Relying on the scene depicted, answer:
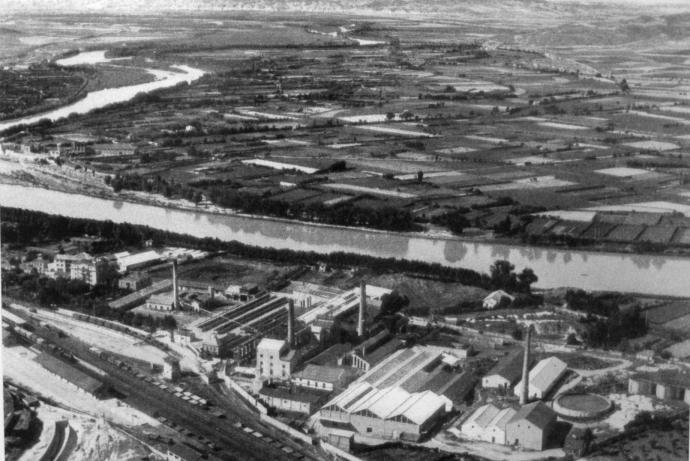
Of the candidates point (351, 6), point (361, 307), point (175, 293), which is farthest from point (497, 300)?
point (351, 6)

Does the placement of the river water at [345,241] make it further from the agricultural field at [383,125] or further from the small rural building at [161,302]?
the small rural building at [161,302]

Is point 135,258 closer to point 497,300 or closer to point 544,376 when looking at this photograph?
point 497,300

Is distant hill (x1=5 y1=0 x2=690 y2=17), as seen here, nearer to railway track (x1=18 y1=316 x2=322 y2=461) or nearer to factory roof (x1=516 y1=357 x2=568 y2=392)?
factory roof (x1=516 y1=357 x2=568 y2=392)

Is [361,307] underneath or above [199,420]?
above

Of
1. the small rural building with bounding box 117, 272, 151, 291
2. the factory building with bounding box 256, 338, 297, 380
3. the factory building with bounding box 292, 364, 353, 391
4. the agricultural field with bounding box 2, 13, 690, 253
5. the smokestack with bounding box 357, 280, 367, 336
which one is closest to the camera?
the factory building with bounding box 292, 364, 353, 391

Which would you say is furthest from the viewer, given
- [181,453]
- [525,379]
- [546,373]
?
[546,373]

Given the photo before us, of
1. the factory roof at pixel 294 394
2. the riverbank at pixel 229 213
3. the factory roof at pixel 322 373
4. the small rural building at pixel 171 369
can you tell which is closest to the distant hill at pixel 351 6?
the riverbank at pixel 229 213

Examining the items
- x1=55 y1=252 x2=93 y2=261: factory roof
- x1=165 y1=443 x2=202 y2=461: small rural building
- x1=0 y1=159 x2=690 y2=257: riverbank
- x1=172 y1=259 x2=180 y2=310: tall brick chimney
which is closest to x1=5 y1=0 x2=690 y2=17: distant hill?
x1=0 y1=159 x2=690 y2=257: riverbank
